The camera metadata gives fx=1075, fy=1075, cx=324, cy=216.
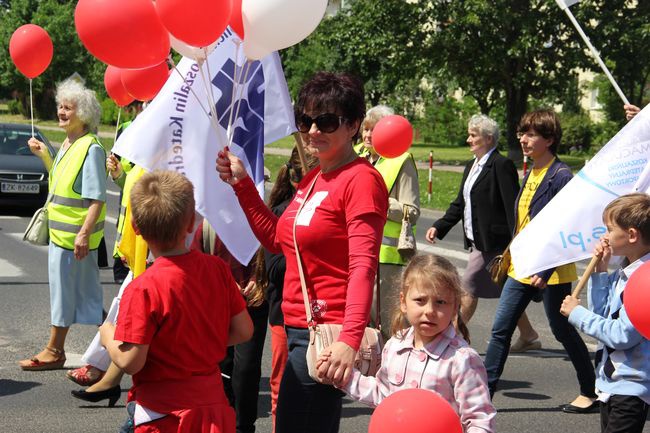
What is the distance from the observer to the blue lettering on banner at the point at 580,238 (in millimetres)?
5441

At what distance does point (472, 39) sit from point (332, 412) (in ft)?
111

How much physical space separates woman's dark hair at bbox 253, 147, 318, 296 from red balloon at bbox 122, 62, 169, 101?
3.89 ft

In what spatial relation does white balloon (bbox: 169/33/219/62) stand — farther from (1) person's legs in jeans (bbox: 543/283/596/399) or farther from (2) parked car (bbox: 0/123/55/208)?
(2) parked car (bbox: 0/123/55/208)

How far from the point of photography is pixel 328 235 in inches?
152

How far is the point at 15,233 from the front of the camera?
51.6 feet

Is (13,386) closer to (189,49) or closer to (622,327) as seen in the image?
(189,49)

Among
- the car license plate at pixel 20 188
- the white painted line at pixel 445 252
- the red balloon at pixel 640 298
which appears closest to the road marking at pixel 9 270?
the white painted line at pixel 445 252

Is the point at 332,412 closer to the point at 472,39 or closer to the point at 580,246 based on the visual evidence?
the point at 580,246

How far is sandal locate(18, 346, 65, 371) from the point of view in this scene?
25.0 feet

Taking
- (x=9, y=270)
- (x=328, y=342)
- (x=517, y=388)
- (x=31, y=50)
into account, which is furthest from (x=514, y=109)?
(x=328, y=342)

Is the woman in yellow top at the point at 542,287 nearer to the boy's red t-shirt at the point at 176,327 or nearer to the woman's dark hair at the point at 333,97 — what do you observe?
the woman's dark hair at the point at 333,97

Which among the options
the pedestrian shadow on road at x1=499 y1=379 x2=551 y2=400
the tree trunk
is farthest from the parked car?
the tree trunk

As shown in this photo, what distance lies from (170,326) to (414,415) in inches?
48.2

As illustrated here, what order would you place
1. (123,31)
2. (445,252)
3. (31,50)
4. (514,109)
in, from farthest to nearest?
(514,109) < (445,252) < (31,50) < (123,31)
